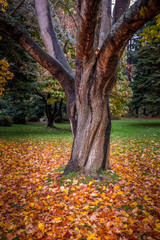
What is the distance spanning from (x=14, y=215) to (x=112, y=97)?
29.0 ft

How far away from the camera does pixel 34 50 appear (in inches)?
137

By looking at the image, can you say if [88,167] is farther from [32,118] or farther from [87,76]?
[32,118]

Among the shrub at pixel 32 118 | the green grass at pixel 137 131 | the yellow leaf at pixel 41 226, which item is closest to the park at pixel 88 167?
the yellow leaf at pixel 41 226

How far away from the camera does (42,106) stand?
26.7m

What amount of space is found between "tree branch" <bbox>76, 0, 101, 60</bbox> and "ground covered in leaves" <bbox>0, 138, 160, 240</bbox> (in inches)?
110

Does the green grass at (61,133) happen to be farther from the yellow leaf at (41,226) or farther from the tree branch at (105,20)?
the yellow leaf at (41,226)

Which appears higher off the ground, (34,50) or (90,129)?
(34,50)

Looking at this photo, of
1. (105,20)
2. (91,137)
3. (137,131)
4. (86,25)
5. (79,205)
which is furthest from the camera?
(137,131)

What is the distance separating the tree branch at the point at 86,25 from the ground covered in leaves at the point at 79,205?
2791mm

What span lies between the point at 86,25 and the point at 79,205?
3.16 meters

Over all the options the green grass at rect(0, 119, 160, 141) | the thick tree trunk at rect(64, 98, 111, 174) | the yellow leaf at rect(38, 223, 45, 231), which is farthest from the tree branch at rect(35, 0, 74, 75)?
the green grass at rect(0, 119, 160, 141)

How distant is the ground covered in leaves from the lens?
2.17m

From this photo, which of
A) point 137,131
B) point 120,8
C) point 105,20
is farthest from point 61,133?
point 120,8

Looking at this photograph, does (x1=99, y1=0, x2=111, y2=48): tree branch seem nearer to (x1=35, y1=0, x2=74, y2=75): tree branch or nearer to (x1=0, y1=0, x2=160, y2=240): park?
(x1=0, y1=0, x2=160, y2=240): park
